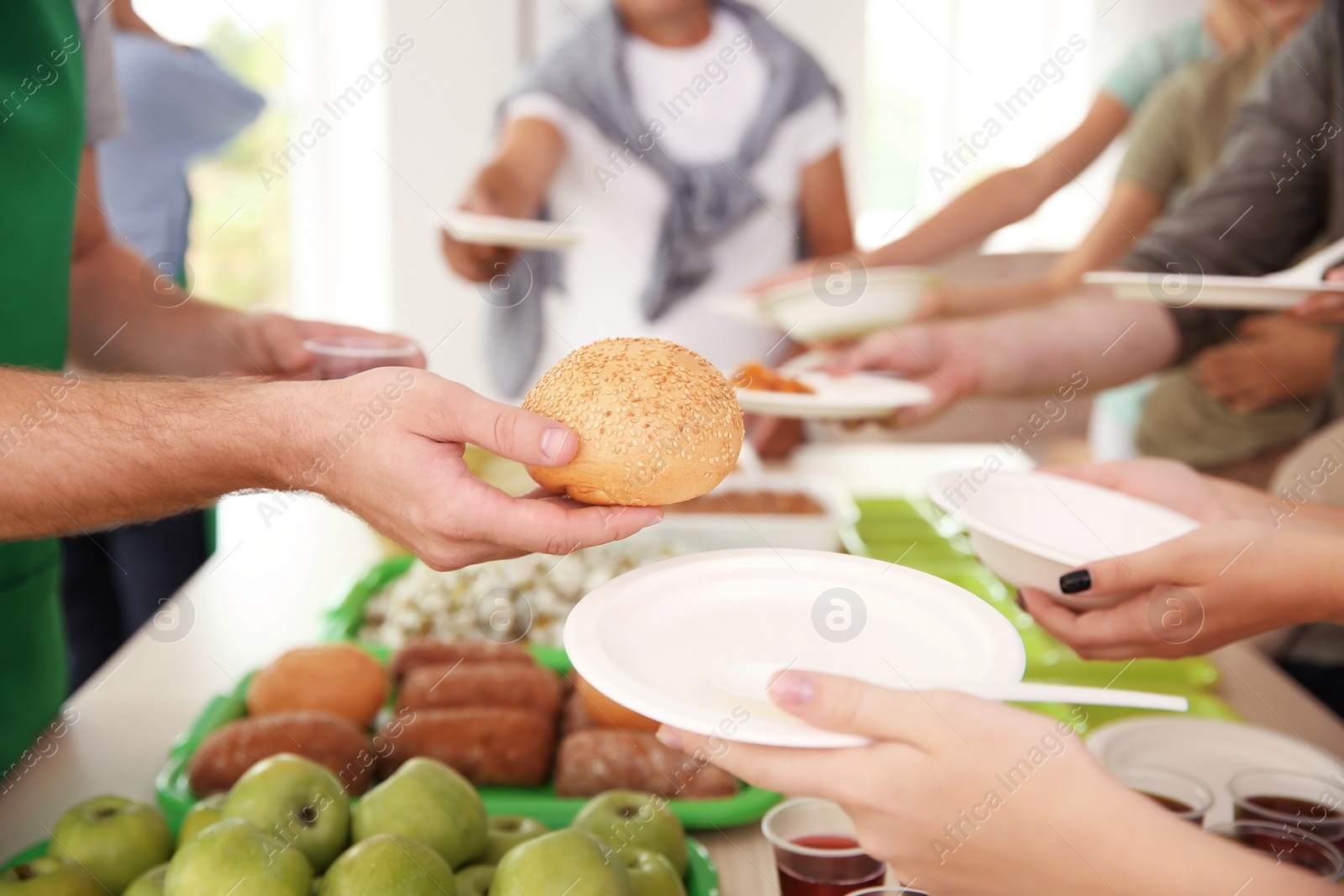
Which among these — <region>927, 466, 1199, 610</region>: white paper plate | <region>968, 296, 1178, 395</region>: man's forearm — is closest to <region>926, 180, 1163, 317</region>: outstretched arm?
<region>968, 296, 1178, 395</region>: man's forearm

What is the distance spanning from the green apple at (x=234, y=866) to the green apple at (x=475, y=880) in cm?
14

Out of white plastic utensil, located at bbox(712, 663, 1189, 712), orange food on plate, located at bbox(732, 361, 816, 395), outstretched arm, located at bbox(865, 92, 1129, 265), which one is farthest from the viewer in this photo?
outstretched arm, located at bbox(865, 92, 1129, 265)

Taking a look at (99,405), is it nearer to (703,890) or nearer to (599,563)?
(703,890)

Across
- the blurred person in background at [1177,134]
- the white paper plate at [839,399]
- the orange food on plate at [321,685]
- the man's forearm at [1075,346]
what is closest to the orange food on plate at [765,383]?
the white paper plate at [839,399]

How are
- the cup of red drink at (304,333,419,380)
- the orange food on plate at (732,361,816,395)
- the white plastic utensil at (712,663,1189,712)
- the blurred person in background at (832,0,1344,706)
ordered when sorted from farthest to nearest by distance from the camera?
the blurred person in background at (832,0,1344,706) < the orange food on plate at (732,361,816,395) < the cup of red drink at (304,333,419,380) < the white plastic utensil at (712,663,1189,712)

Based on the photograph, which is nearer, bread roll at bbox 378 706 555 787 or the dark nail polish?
the dark nail polish

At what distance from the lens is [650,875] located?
944 mm

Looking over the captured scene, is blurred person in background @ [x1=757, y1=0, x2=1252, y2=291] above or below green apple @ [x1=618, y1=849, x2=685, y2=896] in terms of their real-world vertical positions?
above

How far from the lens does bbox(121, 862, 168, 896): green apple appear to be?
889 mm

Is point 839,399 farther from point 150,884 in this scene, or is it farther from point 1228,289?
point 150,884

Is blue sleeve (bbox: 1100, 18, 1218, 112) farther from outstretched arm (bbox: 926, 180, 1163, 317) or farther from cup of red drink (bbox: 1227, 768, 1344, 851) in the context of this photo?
cup of red drink (bbox: 1227, 768, 1344, 851)

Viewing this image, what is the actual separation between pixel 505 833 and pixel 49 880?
41 cm

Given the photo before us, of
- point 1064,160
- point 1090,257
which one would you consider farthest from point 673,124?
point 1090,257

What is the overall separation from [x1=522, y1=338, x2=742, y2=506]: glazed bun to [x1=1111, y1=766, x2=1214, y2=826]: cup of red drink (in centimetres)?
53
